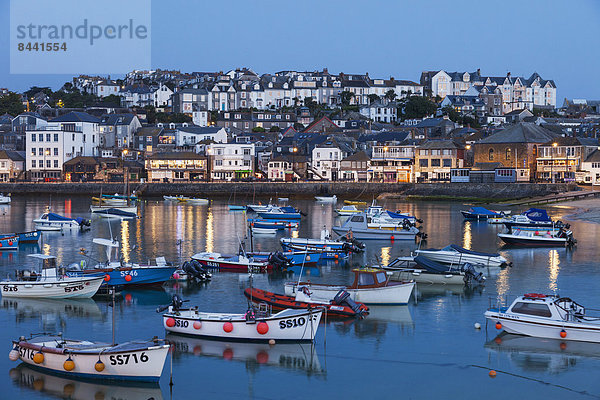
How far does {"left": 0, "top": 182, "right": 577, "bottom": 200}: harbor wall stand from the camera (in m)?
74.9

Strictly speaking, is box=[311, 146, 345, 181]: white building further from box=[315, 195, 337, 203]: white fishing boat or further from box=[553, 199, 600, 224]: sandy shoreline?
box=[553, 199, 600, 224]: sandy shoreline

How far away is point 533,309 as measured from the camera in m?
20.0

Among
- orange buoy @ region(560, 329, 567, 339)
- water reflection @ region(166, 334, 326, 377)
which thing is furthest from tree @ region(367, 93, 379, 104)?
water reflection @ region(166, 334, 326, 377)

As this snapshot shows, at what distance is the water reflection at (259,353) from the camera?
59.9 feet

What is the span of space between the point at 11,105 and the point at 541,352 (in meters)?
132

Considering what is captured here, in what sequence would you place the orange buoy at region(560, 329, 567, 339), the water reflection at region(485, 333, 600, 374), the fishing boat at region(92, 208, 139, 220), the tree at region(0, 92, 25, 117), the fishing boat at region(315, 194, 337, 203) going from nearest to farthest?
the water reflection at region(485, 333, 600, 374), the orange buoy at region(560, 329, 567, 339), the fishing boat at region(92, 208, 139, 220), the fishing boat at region(315, 194, 337, 203), the tree at region(0, 92, 25, 117)

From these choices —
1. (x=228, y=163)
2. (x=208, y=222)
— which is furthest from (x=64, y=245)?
(x=228, y=163)

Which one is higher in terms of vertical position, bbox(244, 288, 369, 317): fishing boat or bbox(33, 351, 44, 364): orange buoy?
bbox(244, 288, 369, 317): fishing boat

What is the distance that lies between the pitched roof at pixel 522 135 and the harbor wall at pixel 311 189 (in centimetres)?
747

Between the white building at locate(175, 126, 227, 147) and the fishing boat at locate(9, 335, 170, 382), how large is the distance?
79837 millimetres

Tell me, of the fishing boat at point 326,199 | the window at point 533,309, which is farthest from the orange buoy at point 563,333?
the fishing boat at point 326,199

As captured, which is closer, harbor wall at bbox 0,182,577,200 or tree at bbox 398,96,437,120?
harbor wall at bbox 0,182,577,200

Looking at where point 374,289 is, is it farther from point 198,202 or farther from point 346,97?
point 346,97

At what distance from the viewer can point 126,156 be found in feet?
317
